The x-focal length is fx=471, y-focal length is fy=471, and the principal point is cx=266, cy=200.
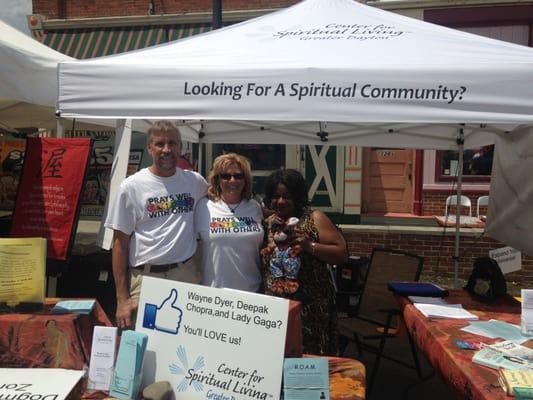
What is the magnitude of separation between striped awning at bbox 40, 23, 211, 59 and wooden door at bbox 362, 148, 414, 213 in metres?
4.02

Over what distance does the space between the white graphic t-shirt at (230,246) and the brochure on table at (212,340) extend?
1.87ft

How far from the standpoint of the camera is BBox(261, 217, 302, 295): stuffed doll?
95.5 inches

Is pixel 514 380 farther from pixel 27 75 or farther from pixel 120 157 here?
pixel 27 75

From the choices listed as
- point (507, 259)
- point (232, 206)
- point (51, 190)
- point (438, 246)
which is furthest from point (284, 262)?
point (438, 246)

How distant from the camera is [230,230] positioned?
2.43m

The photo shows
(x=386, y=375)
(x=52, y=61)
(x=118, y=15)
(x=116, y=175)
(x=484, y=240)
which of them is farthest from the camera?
(x=118, y=15)

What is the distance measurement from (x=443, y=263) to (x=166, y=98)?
20.7ft

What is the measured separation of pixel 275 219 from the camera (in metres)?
2.48

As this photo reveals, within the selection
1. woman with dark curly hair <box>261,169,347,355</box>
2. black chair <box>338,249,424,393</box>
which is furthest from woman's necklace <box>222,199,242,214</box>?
black chair <box>338,249,424,393</box>

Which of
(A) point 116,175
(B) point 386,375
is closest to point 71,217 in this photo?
(A) point 116,175

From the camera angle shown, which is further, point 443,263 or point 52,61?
point 443,263

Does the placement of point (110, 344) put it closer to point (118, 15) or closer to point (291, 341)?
point (291, 341)

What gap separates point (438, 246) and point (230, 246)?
19.2 feet

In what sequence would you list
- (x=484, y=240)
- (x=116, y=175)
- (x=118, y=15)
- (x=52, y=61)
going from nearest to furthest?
(x=52, y=61) → (x=116, y=175) → (x=484, y=240) → (x=118, y=15)
